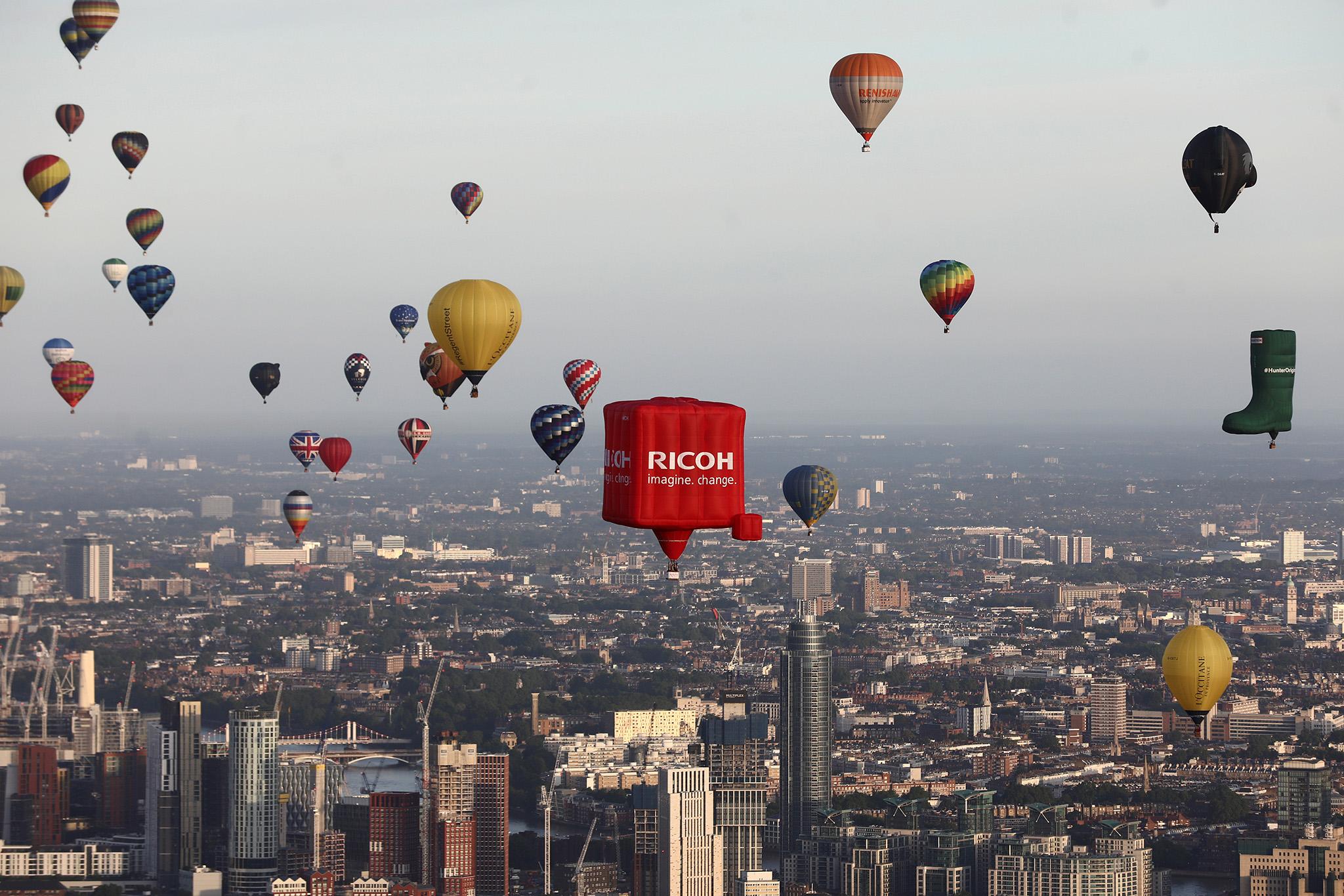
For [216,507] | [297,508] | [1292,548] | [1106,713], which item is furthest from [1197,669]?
[216,507]

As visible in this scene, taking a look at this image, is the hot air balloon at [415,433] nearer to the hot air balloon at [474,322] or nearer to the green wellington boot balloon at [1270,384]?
the hot air balloon at [474,322]

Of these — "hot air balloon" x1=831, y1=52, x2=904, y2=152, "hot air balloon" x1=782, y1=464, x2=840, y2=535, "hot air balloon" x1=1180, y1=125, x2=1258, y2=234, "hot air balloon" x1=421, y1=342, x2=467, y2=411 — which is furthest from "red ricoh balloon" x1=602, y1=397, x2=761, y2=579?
"hot air balloon" x1=782, y1=464, x2=840, y2=535

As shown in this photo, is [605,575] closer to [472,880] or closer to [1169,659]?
[472,880]

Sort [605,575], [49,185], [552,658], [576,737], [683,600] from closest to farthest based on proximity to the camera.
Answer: [49,185] < [576,737] < [552,658] < [683,600] < [605,575]

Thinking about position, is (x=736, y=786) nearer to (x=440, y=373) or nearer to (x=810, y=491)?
(x=810, y=491)

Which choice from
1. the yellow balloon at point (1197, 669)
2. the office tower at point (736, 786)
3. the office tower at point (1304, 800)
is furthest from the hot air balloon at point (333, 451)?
the yellow balloon at point (1197, 669)

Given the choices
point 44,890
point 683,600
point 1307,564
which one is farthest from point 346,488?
point 44,890

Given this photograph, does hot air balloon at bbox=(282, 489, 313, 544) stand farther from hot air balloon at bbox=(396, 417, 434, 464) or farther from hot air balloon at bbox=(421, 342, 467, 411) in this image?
hot air balloon at bbox=(421, 342, 467, 411)
